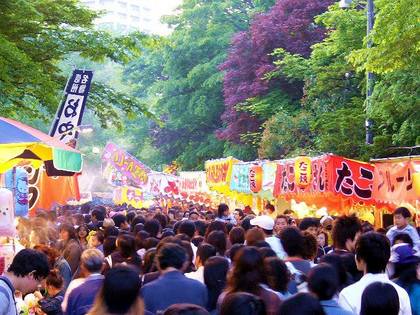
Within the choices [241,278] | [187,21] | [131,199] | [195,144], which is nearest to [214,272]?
[241,278]

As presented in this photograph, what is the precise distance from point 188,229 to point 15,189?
3.92m

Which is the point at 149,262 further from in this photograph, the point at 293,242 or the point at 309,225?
the point at 309,225

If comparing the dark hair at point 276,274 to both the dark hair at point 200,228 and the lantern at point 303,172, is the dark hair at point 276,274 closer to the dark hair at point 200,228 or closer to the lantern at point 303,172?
the dark hair at point 200,228

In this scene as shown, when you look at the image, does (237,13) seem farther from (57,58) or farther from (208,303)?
(208,303)

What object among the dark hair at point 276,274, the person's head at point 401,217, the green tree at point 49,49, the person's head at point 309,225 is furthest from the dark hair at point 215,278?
the green tree at point 49,49

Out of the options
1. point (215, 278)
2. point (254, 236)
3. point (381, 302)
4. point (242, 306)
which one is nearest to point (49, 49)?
point (254, 236)

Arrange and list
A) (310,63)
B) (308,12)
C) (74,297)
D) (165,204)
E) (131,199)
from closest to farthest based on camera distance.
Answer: (74,297) < (310,63) < (308,12) < (165,204) < (131,199)

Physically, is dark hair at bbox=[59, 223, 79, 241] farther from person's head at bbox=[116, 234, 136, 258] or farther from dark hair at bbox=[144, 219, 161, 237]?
person's head at bbox=[116, 234, 136, 258]

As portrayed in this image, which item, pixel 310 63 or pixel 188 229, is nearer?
pixel 188 229

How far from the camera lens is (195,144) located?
41031mm

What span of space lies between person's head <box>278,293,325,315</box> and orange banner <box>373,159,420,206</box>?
9.66 metres

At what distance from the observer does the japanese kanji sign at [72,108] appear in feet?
53.9

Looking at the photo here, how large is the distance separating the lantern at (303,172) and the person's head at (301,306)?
12578mm

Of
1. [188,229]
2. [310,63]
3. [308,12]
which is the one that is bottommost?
[188,229]
